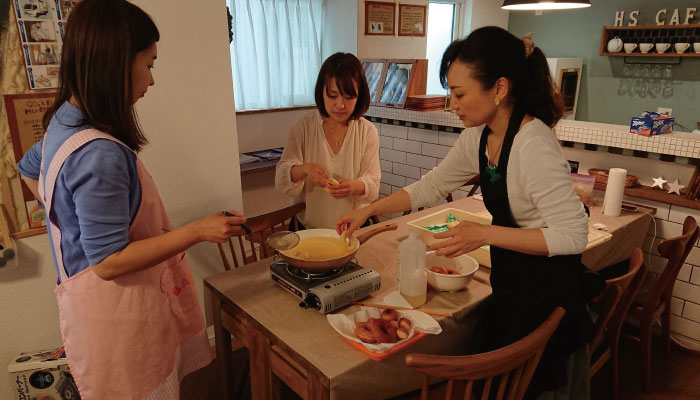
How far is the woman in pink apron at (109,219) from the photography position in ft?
3.71

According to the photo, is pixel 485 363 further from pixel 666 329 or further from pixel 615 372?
pixel 666 329

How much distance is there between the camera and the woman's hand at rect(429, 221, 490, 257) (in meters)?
1.34

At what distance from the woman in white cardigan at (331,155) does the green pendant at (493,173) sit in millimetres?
890

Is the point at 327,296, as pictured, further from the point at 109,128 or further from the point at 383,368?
the point at 109,128

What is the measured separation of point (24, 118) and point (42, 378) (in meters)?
1.01

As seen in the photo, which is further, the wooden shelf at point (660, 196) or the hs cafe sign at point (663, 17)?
the hs cafe sign at point (663, 17)

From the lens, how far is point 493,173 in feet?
4.77

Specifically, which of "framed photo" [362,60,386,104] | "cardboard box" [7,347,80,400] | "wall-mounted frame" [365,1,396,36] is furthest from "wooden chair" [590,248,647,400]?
"wall-mounted frame" [365,1,396,36]

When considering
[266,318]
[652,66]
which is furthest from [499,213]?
[652,66]

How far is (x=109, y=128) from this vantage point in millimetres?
1177

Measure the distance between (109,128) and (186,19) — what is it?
1120 millimetres

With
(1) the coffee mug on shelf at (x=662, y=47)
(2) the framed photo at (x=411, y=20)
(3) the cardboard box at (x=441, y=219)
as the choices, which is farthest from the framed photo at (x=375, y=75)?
(1) the coffee mug on shelf at (x=662, y=47)

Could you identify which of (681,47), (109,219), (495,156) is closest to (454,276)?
(495,156)

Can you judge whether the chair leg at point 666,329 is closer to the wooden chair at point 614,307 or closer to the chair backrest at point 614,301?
the wooden chair at point 614,307
